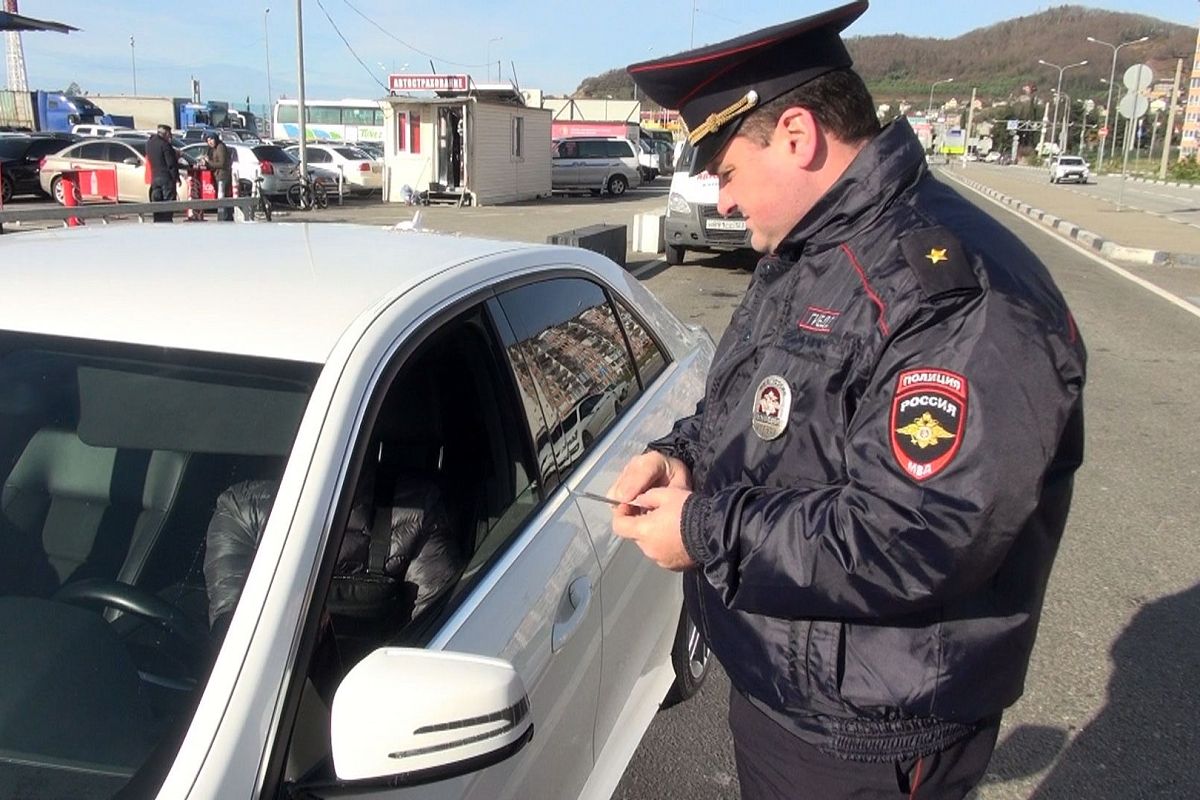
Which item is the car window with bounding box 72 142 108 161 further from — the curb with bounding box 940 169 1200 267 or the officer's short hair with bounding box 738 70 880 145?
the officer's short hair with bounding box 738 70 880 145

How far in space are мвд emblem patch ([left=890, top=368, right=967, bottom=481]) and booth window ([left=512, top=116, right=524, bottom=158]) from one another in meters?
26.4

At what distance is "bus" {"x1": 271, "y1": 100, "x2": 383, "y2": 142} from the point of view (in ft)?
160

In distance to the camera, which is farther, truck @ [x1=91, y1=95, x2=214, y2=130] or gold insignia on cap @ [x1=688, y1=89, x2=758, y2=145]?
truck @ [x1=91, y1=95, x2=214, y2=130]

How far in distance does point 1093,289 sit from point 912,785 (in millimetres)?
13047

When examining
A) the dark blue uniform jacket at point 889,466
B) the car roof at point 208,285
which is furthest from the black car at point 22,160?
the dark blue uniform jacket at point 889,466

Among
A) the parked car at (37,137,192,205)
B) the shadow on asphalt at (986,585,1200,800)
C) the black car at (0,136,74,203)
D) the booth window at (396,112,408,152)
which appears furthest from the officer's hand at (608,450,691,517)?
the black car at (0,136,74,203)

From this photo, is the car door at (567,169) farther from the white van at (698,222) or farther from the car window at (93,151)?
the white van at (698,222)

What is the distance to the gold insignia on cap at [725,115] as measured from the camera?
1464mm

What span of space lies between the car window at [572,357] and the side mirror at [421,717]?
1006mm

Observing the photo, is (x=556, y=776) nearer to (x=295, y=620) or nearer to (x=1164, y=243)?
(x=295, y=620)

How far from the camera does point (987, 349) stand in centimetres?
121

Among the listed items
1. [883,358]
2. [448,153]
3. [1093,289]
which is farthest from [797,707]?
[448,153]

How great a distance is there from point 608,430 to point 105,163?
23.6 meters

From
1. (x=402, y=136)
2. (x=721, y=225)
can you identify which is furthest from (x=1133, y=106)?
(x=402, y=136)
